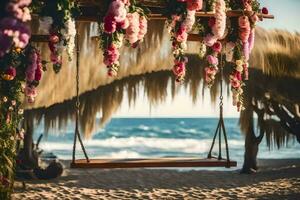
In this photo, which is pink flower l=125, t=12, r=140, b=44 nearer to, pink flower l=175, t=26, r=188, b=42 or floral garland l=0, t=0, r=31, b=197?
pink flower l=175, t=26, r=188, b=42

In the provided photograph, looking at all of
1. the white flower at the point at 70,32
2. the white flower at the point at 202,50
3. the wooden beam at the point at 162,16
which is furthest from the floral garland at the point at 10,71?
the white flower at the point at 202,50

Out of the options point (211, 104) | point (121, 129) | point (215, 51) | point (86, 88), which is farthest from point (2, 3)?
point (121, 129)

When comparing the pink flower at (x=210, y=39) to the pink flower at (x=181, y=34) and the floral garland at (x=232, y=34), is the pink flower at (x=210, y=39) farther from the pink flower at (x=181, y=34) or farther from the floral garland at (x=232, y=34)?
the pink flower at (x=181, y=34)

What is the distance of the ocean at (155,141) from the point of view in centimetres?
3125

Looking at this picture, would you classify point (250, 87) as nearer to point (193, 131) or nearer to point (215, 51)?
point (215, 51)

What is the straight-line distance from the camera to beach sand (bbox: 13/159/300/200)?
10.3 metres

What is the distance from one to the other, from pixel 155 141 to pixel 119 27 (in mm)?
34747

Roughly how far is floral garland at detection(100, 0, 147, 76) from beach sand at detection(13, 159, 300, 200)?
540cm

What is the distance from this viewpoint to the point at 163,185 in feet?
39.3

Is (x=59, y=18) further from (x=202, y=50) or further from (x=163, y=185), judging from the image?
(x=163, y=185)

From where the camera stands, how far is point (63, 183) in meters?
11.7

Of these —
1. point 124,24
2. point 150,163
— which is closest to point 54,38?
point 124,24

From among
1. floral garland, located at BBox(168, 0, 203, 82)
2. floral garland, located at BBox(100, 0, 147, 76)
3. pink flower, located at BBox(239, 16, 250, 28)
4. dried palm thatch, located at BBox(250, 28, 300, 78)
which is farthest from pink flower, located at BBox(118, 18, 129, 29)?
dried palm thatch, located at BBox(250, 28, 300, 78)

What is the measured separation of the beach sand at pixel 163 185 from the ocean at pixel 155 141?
12.1 meters
